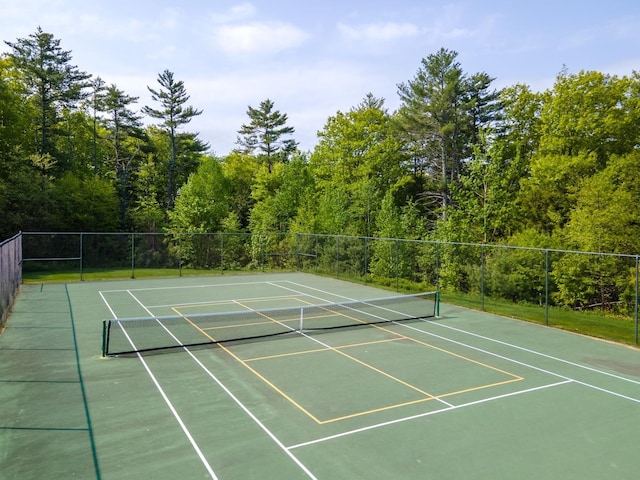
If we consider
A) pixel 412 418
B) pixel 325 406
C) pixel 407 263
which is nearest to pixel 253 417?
pixel 325 406

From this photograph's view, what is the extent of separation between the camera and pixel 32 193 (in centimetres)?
3306

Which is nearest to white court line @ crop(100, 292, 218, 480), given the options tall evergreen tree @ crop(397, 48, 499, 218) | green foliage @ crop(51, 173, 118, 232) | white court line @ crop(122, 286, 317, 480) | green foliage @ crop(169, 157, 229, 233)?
white court line @ crop(122, 286, 317, 480)

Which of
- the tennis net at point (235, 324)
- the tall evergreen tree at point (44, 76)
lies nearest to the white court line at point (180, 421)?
the tennis net at point (235, 324)

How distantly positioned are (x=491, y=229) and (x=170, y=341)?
24627mm

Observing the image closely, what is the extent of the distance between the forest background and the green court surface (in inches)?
616

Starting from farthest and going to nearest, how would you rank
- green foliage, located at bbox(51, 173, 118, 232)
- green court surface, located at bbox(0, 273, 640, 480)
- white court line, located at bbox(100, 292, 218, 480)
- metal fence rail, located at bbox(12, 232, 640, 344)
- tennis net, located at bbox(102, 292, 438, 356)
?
green foliage, located at bbox(51, 173, 118, 232), metal fence rail, located at bbox(12, 232, 640, 344), tennis net, located at bbox(102, 292, 438, 356), green court surface, located at bbox(0, 273, 640, 480), white court line, located at bbox(100, 292, 218, 480)

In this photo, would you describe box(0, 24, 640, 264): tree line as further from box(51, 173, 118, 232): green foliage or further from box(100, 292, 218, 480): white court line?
box(100, 292, 218, 480): white court line

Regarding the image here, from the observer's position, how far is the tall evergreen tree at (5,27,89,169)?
3950cm

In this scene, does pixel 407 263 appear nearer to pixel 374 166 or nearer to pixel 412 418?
pixel 374 166

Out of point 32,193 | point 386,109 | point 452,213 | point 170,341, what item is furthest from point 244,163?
point 170,341

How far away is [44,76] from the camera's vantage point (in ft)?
128

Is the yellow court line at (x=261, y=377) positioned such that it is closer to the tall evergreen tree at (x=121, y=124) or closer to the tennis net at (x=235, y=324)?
the tennis net at (x=235, y=324)

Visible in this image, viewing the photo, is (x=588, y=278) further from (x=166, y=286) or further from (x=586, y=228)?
(x=166, y=286)

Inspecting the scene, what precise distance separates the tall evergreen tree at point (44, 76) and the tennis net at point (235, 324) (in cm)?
3224
